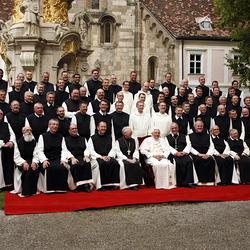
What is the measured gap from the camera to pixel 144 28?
34281mm

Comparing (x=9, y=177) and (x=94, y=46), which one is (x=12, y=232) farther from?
(x=94, y=46)

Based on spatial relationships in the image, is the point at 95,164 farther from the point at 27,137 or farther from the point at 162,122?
the point at 162,122

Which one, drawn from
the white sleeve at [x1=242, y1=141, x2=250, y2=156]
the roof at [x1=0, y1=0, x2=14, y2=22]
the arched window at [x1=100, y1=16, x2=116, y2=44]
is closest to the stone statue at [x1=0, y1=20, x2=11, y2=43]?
the white sleeve at [x1=242, y1=141, x2=250, y2=156]

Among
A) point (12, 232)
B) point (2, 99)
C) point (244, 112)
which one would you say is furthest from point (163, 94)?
point (12, 232)

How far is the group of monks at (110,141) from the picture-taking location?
34.6 feet

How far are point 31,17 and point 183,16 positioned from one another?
21990 mm

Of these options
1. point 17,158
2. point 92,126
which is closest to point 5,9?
point 92,126

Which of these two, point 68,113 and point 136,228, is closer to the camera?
point 136,228

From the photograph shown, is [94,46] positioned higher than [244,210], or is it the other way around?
[94,46]

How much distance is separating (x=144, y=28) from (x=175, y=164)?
2405cm

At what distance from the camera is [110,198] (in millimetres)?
9852

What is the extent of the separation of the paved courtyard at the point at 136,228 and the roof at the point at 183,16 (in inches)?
1033

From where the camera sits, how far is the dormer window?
34719 mm

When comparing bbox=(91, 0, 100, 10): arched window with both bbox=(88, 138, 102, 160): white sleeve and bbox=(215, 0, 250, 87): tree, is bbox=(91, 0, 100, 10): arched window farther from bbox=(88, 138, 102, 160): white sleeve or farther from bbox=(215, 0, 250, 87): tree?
bbox=(88, 138, 102, 160): white sleeve
